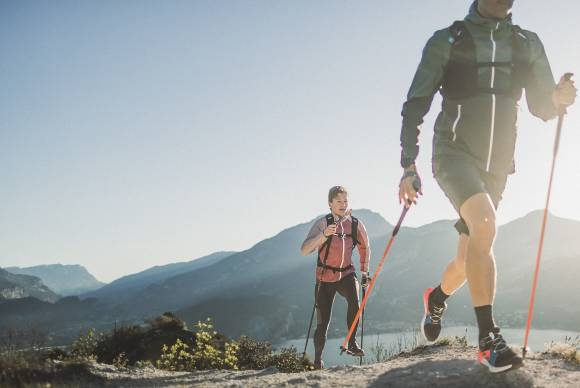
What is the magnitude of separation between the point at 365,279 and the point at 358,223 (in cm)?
95

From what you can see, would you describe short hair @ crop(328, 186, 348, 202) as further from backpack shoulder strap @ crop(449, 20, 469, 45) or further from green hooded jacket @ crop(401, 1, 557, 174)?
backpack shoulder strap @ crop(449, 20, 469, 45)

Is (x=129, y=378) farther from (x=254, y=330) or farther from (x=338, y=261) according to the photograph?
(x=254, y=330)

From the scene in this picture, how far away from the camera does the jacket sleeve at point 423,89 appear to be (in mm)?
3434

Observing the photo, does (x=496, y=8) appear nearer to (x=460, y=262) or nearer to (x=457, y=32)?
(x=457, y=32)

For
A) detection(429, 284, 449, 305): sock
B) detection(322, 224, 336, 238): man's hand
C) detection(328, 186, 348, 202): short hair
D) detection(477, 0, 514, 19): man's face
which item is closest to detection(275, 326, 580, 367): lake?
detection(429, 284, 449, 305): sock

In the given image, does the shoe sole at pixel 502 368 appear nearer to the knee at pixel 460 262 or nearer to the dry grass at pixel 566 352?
the knee at pixel 460 262

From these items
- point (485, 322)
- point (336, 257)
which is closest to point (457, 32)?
point (485, 322)

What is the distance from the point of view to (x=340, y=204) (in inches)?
277

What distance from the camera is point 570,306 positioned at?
14788 centimetres

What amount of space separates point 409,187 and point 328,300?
14.2ft

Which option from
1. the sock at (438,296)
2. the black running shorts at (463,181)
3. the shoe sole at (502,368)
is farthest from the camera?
the sock at (438,296)

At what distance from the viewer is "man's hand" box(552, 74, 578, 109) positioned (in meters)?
3.44

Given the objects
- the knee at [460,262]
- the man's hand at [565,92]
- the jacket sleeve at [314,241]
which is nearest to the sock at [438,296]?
the knee at [460,262]

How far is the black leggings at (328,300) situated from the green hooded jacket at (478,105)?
Answer: 3.80 meters
